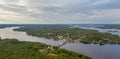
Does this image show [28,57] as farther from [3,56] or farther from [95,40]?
[95,40]

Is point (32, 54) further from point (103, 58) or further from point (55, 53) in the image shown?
Answer: point (103, 58)

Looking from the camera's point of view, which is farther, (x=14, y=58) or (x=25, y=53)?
(x=25, y=53)

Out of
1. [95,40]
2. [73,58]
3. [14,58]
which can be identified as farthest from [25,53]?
[95,40]

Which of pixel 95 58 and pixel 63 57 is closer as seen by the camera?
pixel 63 57

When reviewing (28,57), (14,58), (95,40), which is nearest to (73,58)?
(28,57)

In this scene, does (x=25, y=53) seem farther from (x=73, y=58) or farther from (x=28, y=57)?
(x=73, y=58)

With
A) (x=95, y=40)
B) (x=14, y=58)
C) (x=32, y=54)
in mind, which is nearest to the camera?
(x=14, y=58)

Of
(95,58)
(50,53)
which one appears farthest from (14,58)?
(95,58)

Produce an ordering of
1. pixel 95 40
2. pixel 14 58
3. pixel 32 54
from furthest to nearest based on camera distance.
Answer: pixel 95 40 < pixel 32 54 < pixel 14 58
